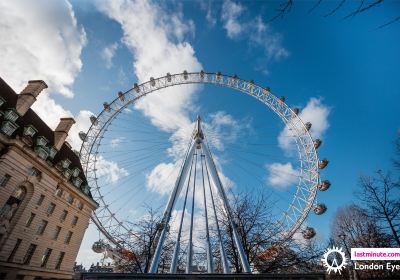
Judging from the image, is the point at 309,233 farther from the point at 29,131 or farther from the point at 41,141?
the point at 29,131

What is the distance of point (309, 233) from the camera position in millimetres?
28078

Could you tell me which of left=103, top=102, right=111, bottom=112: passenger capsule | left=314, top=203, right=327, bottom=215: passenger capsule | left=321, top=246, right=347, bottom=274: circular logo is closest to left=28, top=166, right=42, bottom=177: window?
left=103, top=102, right=111, bottom=112: passenger capsule

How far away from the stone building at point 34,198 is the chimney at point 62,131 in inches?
0.9

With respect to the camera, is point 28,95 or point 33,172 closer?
point 33,172

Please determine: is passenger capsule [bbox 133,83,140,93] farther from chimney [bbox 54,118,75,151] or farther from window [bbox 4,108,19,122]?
window [bbox 4,108,19,122]

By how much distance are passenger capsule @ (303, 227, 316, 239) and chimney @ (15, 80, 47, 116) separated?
35.5 metres

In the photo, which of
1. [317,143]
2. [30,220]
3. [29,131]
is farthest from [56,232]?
[317,143]

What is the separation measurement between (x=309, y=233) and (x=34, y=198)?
101 ft

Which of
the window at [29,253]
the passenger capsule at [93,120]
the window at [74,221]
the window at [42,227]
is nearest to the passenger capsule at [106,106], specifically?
the passenger capsule at [93,120]

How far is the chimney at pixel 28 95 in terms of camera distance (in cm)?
2914

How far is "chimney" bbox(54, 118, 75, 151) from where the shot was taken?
35006mm

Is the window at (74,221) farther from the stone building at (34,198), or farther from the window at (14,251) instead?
the window at (14,251)

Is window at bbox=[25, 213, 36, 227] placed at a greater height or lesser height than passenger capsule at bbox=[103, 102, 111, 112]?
lesser

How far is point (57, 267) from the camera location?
30.4 m
